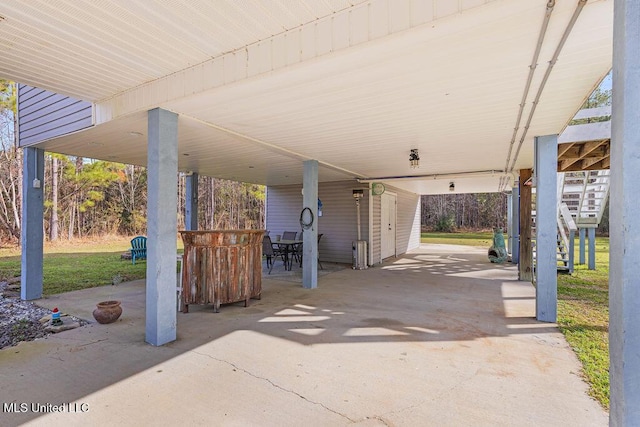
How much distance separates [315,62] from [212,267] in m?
3.28

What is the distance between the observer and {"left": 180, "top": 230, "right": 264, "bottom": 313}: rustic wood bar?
4582 mm

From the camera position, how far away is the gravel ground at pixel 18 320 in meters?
3.61

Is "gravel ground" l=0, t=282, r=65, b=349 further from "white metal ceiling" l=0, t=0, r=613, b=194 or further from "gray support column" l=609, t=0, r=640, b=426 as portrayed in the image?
"gray support column" l=609, t=0, r=640, b=426

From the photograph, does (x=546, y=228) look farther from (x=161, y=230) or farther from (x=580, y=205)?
(x=580, y=205)

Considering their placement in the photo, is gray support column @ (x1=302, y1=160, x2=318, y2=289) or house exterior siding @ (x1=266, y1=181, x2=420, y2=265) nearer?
gray support column @ (x1=302, y1=160, x2=318, y2=289)

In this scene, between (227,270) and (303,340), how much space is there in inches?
68.8

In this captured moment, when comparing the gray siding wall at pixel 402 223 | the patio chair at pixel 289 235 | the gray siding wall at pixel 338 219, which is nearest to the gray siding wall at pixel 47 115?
the patio chair at pixel 289 235

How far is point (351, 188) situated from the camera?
9742mm

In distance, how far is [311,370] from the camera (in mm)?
2859

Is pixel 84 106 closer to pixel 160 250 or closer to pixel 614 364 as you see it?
pixel 160 250

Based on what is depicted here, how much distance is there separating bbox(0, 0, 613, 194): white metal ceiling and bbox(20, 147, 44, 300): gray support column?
1702mm

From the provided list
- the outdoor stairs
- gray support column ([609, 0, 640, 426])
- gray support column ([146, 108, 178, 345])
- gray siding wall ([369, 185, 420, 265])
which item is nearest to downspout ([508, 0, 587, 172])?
gray support column ([609, 0, 640, 426])

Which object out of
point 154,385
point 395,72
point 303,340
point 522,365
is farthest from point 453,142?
point 154,385

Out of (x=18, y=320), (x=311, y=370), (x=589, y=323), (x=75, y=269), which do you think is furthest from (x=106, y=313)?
(x=589, y=323)
